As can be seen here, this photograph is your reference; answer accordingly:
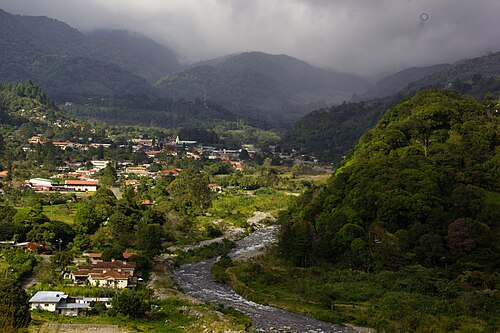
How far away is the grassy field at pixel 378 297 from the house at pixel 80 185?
1448 inches

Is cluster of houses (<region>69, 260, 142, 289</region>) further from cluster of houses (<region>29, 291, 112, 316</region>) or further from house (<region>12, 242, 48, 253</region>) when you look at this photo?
house (<region>12, 242, 48, 253</region>)

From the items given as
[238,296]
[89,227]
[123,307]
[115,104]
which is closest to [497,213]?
[238,296]

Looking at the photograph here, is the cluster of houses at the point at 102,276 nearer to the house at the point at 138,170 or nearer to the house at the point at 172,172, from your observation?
the house at the point at 172,172

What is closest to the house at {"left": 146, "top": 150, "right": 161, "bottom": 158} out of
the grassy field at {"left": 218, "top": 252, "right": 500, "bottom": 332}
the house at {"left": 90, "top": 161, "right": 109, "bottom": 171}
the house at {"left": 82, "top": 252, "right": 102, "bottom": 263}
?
the house at {"left": 90, "top": 161, "right": 109, "bottom": 171}

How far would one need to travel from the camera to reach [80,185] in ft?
224

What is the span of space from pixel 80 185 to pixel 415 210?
151 feet

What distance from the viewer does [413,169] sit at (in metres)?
39.8

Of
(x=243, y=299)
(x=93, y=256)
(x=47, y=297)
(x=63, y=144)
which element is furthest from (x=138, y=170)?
(x=47, y=297)

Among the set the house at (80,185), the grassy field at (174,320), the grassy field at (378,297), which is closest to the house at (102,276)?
the grassy field at (174,320)

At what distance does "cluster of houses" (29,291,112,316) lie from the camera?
2648 cm

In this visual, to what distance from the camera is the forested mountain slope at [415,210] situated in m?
32.9

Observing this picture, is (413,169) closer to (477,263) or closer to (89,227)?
(477,263)

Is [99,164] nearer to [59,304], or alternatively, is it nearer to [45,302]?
[59,304]

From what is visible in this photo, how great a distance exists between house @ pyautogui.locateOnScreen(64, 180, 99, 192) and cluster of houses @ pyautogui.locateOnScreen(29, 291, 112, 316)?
1613 inches
